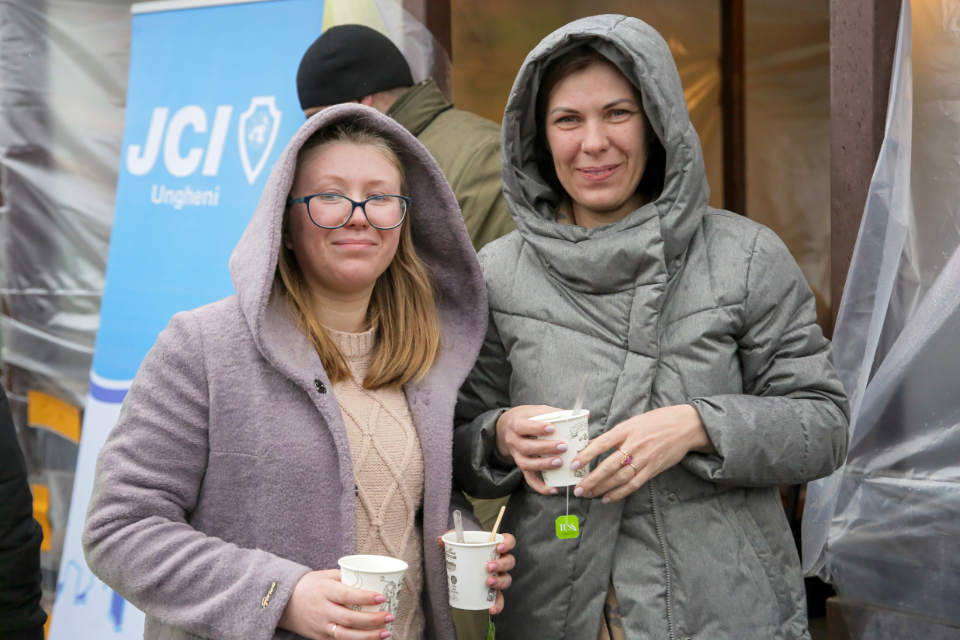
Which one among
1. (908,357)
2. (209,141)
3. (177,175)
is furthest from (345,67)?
(908,357)

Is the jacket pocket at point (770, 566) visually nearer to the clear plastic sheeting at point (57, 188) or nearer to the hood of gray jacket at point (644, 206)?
the hood of gray jacket at point (644, 206)

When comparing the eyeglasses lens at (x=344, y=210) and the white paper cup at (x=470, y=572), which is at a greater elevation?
the eyeglasses lens at (x=344, y=210)

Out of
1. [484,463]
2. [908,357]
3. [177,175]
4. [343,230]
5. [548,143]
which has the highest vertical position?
Answer: [548,143]

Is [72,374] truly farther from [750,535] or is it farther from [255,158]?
[750,535]

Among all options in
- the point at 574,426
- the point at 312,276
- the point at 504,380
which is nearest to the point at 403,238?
the point at 312,276

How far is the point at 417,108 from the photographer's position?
129 inches

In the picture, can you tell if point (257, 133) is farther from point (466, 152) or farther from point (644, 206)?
point (644, 206)

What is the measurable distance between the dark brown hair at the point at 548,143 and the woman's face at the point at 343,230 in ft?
1.46

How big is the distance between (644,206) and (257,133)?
79.1 inches

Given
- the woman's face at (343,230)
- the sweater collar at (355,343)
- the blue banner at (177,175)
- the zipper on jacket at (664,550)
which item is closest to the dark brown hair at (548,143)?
the woman's face at (343,230)

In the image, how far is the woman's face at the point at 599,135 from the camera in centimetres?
192

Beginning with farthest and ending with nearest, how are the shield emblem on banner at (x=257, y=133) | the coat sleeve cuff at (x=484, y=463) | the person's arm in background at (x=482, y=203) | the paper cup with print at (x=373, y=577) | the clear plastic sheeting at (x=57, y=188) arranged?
the clear plastic sheeting at (x=57, y=188)
the shield emblem on banner at (x=257, y=133)
the person's arm in background at (x=482, y=203)
the coat sleeve cuff at (x=484, y=463)
the paper cup with print at (x=373, y=577)

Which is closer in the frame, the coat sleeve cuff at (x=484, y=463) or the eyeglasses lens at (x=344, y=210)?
the eyeglasses lens at (x=344, y=210)

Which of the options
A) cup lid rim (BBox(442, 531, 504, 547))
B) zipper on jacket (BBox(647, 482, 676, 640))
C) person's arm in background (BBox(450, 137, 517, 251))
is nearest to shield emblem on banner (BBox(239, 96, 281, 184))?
person's arm in background (BBox(450, 137, 517, 251))
